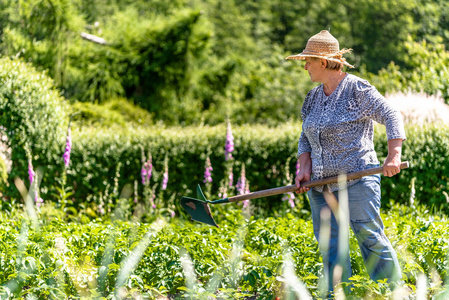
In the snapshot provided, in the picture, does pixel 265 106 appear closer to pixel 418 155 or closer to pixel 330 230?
pixel 418 155

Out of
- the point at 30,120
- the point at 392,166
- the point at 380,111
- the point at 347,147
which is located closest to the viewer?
the point at 392,166

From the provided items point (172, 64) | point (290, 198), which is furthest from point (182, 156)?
point (172, 64)

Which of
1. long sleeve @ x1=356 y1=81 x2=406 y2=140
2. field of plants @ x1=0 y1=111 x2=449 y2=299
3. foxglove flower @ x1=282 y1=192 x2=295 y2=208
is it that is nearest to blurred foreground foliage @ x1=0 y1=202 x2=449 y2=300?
field of plants @ x1=0 y1=111 x2=449 y2=299

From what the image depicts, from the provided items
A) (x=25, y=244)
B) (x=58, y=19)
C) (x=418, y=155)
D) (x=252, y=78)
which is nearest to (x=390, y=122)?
(x=25, y=244)

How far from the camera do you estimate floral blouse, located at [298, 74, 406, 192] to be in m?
2.98

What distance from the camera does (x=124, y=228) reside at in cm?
389

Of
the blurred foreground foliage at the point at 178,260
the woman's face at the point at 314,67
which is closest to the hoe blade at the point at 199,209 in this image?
the blurred foreground foliage at the point at 178,260

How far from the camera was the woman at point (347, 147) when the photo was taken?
296 cm

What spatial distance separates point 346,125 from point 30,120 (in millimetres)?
4348

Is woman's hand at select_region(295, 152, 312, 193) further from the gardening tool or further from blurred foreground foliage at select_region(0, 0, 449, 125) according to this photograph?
blurred foreground foliage at select_region(0, 0, 449, 125)

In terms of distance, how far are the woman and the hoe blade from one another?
26.2 inches

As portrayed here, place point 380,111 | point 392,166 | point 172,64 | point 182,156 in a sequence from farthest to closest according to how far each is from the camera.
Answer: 1. point 172,64
2. point 182,156
3. point 380,111
4. point 392,166

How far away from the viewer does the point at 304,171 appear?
3.31 meters

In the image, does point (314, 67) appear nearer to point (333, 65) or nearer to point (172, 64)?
point (333, 65)
